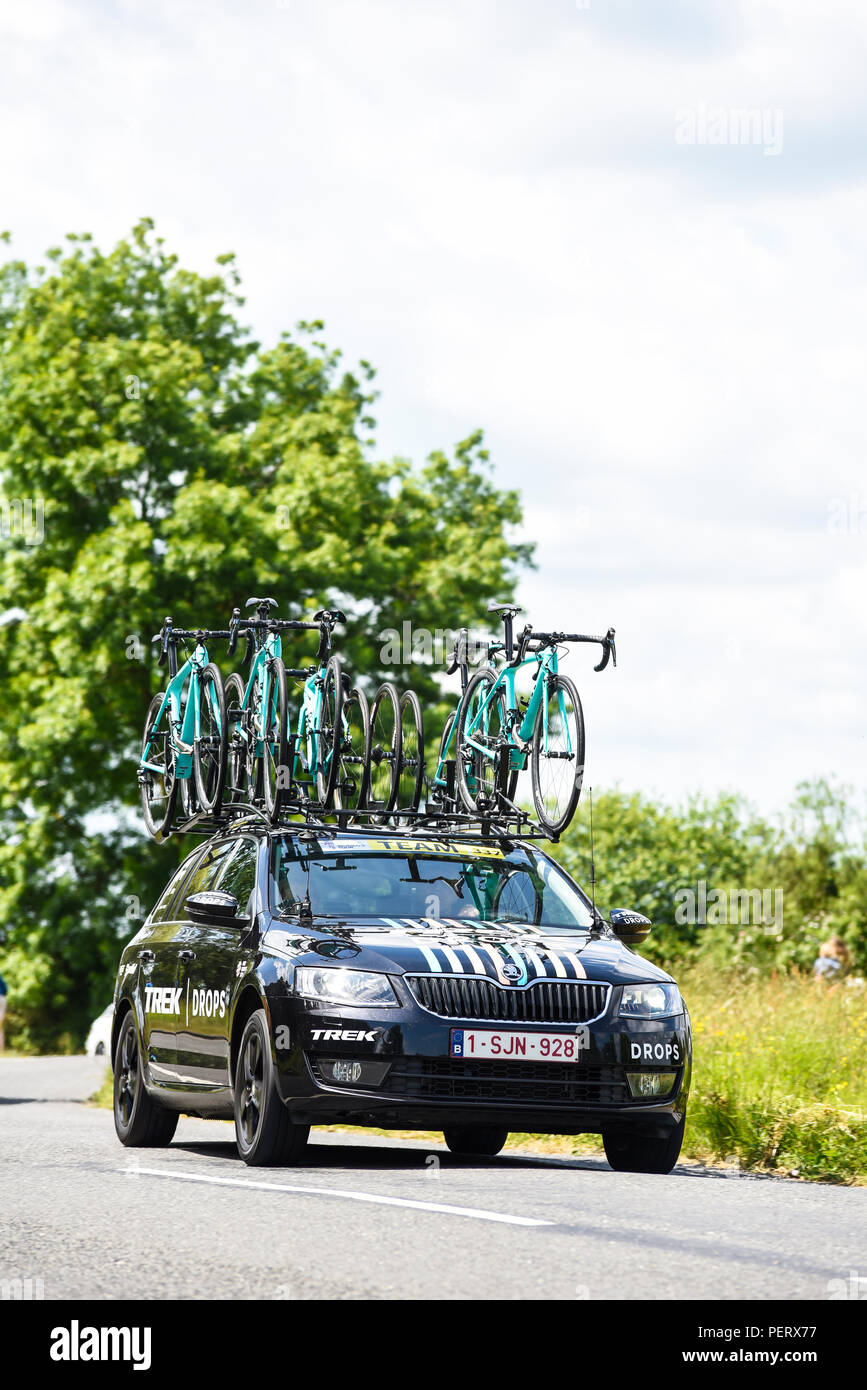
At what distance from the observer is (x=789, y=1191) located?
383 inches

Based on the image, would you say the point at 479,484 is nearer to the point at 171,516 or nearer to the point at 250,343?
the point at 250,343

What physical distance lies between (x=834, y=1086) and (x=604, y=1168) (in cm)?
171

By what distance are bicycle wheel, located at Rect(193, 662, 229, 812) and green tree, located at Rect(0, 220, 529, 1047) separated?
17.7 m

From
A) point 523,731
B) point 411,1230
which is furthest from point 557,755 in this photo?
point 411,1230

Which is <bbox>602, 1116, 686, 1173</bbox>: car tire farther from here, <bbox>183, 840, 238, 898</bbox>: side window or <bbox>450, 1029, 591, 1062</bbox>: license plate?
<bbox>183, 840, 238, 898</bbox>: side window

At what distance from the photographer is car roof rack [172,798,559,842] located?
37.1ft

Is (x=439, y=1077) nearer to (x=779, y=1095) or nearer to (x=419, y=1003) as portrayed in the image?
(x=419, y=1003)

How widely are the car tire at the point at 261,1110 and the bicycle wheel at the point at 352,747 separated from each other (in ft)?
11.9

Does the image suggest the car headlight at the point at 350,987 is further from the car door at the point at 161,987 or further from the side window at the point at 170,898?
the side window at the point at 170,898

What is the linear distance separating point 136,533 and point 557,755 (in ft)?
74.0

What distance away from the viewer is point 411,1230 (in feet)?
24.0

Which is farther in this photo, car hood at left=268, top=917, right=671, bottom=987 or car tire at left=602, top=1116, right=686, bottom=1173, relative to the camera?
car tire at left=602, top=1116, right=686, bottom=1173

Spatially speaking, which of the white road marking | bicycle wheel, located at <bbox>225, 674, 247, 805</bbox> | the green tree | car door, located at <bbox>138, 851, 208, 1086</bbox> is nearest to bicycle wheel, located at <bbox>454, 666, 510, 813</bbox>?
bicycle wheel, located at <bbox>225, 674, 247, 805</bbox>
